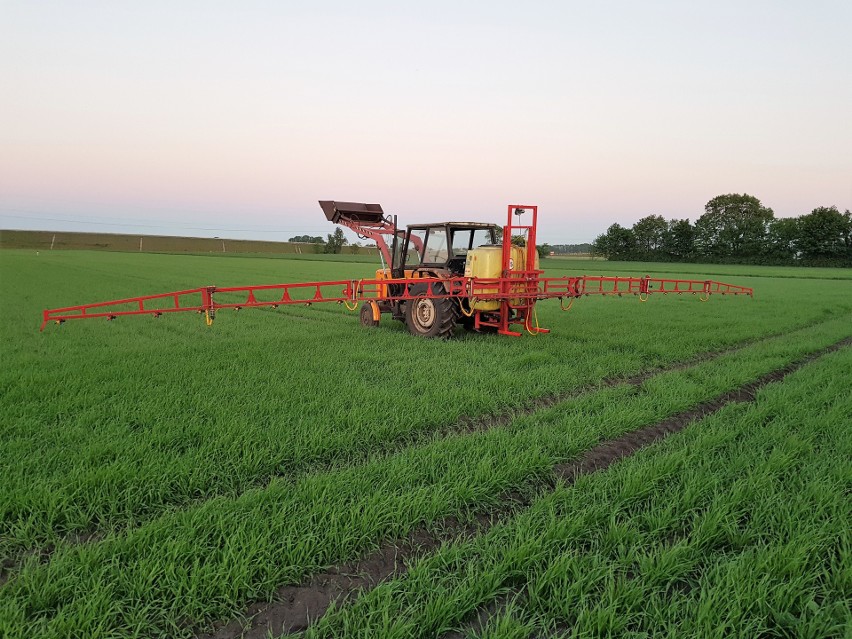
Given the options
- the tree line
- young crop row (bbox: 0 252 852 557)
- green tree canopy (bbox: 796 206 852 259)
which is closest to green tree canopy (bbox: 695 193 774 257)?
the tree line

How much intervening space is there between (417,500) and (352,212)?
8.23 metres

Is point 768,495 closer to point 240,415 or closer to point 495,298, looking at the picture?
point 240,415

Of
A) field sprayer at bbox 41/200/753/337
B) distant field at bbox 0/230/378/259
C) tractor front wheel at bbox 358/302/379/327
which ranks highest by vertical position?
distant field at bbox 0/230/378/259

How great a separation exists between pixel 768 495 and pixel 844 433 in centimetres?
185

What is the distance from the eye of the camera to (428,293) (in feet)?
28.5

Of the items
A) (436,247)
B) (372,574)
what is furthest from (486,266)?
(372,574)

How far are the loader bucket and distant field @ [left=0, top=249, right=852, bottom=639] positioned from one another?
458 centimetres

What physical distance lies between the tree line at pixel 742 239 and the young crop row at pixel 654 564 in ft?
199

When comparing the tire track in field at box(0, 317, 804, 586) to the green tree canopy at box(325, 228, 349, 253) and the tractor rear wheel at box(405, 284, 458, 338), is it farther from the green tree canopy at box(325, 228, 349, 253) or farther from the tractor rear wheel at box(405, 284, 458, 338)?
the green tree canopy at box(325, 228, 349, 253)

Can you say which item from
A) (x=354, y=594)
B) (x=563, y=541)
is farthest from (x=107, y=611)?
(x=563, y=541)

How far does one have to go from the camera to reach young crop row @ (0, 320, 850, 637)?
2.23 metres

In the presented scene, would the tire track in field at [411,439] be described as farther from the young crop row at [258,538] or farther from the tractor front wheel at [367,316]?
the tractor front wheel at [367,316]

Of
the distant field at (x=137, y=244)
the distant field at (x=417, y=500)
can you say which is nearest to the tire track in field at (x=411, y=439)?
the distant field at (x=417, y=500)

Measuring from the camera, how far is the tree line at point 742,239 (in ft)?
172
